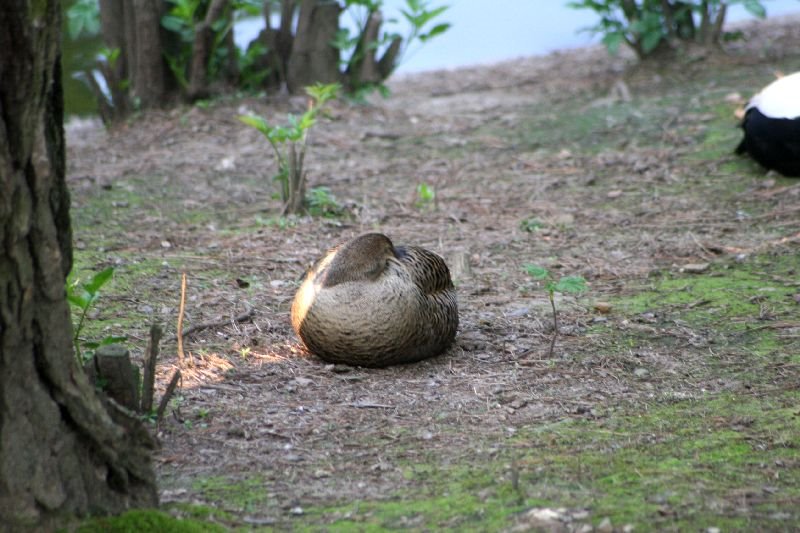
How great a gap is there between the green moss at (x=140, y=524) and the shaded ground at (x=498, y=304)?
0.18 meters

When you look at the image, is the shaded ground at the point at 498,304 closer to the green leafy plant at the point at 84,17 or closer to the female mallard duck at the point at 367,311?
the female mallard duck at the point at 367,311

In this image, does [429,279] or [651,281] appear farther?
[651,281]

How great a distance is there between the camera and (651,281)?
5.94 m

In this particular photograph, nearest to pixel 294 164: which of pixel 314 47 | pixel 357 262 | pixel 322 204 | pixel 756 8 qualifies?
pixel 322 204

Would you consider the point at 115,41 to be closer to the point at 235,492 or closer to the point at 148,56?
the point at 148,56

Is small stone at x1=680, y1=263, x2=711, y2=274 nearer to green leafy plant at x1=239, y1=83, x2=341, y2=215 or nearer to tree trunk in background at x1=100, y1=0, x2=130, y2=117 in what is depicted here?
green leafy plant at x1=239, y1=83, x2=341, y2=215

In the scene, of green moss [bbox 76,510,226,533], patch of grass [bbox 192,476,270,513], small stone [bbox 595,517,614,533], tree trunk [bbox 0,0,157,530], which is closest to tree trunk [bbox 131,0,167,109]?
tree trunk [bbox 0,0,157,530]

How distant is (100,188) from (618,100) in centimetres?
511

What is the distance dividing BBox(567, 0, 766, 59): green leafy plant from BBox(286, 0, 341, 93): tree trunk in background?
96.1 inches

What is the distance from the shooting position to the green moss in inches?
113

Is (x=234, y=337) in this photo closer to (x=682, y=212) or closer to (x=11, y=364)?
(x=11, y=364)

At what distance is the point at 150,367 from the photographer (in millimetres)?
3623

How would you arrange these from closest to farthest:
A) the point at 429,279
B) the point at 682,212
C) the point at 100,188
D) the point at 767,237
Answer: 1. the point at 429,279
2. the point at 767,237
3. the point at 682,212
4. the point at 100,188

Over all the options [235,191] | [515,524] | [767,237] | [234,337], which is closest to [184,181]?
[235,191]
